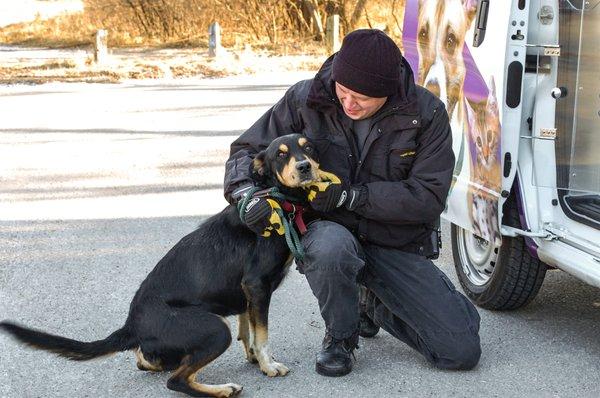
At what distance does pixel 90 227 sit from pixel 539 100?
3.64m

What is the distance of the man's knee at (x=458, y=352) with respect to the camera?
409 cm

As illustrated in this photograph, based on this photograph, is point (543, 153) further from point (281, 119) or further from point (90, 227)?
point (90, 227)

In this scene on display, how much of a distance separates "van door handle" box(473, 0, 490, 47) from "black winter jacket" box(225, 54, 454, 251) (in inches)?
20.4

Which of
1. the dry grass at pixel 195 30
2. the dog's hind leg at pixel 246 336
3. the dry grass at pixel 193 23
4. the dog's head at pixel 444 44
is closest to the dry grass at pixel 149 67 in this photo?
the dry grass at pixel 195 30

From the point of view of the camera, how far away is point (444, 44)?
5043mm

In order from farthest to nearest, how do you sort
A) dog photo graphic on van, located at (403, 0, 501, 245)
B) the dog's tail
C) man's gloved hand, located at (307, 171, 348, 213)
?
dog photo graphic on van, located at (403, 0, 501, 245) < man's gloved hand, located at (307, 171, 348, 213) < the dog's tail

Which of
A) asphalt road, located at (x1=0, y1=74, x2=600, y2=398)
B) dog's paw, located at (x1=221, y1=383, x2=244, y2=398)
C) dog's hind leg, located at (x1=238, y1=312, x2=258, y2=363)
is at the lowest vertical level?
asphalt road, located at (x1=0, y1=74, x2=600, y2=398)

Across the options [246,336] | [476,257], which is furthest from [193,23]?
[246,336]

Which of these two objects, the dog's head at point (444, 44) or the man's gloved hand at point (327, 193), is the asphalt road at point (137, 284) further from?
the dog's head at point (444, 44)

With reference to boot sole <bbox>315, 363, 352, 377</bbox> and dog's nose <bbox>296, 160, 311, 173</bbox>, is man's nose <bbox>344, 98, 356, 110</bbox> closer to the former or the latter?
dog's nose <bbox>296, 160, 311, 173</bbox>

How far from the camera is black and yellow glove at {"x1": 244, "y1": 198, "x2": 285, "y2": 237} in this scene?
387cm

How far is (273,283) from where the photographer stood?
400cm

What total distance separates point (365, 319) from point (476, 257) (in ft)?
2.86

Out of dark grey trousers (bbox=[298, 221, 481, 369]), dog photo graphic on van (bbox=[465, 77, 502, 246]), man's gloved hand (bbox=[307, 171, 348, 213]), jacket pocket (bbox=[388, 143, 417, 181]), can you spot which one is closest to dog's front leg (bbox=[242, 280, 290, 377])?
dark grey trousers (bbox=[298, 221, 481, 369])
